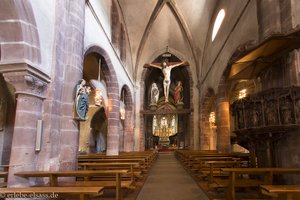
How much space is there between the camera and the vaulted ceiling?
15.0 m

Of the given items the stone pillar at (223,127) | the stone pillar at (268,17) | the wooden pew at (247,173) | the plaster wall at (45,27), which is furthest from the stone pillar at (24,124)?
the stone pillar at (223,127)

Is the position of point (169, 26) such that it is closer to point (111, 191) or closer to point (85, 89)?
point (85, 89)

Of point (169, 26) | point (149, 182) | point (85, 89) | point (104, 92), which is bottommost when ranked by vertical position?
point (149, 182)

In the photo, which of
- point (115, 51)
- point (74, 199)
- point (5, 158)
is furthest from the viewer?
point (115, 51)

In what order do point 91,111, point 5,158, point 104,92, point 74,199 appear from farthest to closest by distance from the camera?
point 91,111 → point 104,92 → point 5,158 → point 74,199

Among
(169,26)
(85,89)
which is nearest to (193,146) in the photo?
(169,26)

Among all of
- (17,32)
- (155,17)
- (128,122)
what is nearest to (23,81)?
(17,32)

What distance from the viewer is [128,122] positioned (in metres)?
17.0

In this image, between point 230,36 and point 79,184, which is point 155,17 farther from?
point 79,184

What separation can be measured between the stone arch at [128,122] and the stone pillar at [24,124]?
11.2 metres

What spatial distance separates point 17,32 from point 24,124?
1.91m

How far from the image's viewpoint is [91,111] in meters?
16.6

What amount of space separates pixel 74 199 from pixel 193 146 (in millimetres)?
14720

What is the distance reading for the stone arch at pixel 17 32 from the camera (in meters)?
4.62
